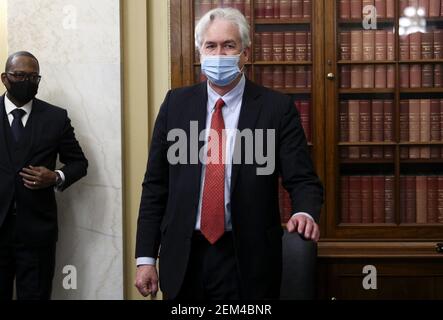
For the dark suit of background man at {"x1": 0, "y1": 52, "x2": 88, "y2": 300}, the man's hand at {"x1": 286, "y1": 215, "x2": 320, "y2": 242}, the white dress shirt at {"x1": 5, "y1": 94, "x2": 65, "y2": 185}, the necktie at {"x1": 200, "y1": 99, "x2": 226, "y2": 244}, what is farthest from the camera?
the white dress shirt at {"x1": 5, "y1": 94, "x2": 65, "y2": 185}

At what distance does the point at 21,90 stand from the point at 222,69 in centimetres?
137

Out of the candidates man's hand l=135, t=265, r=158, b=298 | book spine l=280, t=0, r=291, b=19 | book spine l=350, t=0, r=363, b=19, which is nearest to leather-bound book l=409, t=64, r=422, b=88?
book spine l=350, t=0, r=363, b=19

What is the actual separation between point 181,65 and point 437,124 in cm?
145

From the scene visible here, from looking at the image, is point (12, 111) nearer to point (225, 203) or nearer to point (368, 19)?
point (225, 203)

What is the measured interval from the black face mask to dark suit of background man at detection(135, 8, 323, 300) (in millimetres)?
1230

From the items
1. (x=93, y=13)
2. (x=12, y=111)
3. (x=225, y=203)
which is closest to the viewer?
(x=225, y=203)

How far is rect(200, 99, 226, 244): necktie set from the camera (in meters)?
2.03

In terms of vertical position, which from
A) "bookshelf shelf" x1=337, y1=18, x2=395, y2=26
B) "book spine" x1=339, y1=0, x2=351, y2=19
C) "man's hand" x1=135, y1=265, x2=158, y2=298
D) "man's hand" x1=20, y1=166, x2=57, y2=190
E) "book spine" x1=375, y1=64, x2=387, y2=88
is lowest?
"man's hand" x1=135, y1=265, x2=158, y2=298

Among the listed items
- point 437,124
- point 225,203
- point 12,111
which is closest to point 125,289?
point 12,111

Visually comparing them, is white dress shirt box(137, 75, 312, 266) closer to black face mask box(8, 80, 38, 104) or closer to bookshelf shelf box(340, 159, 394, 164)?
black face mask box(8, 80, 38, 104)

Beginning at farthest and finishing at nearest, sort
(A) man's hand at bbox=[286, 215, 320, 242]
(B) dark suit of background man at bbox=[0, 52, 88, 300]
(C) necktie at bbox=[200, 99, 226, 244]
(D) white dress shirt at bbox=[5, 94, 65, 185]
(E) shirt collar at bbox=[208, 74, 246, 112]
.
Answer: (D) white dress shirt at bbox=[5, 94, 65, 185] < (B) dark suit of background man at bbox=[0, 52, 88, 300] < (E) shirt collar at bbox=[208, 74, 246, 112] < (C) necktie at bbox=[200, 99, 226, 244] < (A) man's hand at bbox=[286, 215, 320, 242]

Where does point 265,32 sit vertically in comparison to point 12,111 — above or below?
above

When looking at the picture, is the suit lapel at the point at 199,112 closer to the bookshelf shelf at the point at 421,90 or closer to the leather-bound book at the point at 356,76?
the leather-bound book at the point at 356,76

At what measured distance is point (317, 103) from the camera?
3535 millimetres
